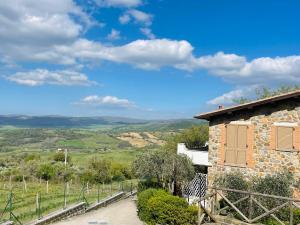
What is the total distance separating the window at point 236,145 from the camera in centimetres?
1995

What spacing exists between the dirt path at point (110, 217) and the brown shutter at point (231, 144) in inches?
214

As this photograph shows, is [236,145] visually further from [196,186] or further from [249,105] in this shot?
[196,186]

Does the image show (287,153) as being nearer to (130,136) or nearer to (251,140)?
(251,140)

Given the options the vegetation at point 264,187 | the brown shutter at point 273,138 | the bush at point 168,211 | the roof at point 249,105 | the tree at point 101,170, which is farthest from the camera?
the tree at point 101,170

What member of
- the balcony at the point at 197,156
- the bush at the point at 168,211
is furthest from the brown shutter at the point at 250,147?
the bush at the point at 168,211

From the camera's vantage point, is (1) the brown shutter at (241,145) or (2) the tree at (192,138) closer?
(1) the brown shutter at (241,145)

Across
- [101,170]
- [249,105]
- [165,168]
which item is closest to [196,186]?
[165,168]

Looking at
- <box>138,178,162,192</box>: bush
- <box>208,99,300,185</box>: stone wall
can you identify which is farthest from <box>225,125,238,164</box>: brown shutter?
<box>138,178,162,192</box>: bush

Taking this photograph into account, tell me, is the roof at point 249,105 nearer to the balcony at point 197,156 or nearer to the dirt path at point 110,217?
the balcony at point 197,156

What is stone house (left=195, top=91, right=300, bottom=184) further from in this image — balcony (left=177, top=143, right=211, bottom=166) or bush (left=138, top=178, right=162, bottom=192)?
bush (left=138, top=178, right=162, bottom=192)

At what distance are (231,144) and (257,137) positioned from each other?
1326 mm

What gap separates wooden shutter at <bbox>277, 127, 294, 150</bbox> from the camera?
742 inches

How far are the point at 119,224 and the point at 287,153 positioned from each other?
8391mm

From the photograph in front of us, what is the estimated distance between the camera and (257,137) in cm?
1972
